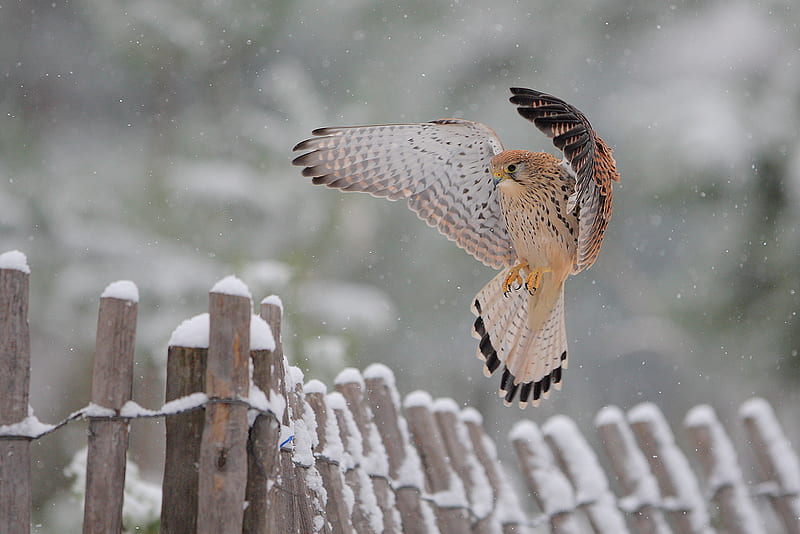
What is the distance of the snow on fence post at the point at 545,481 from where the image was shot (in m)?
2.93

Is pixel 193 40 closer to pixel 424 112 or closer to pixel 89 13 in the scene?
pixel 89 13

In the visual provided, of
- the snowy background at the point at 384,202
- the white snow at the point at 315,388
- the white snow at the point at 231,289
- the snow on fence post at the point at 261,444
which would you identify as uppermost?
the snowy background at the point at 384,202

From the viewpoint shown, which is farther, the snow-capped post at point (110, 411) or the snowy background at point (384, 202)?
the snowy background at point (384, 202)

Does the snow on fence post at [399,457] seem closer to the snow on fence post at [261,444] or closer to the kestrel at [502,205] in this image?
the kestrel at [502,205]

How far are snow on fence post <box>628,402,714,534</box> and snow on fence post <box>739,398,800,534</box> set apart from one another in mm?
310

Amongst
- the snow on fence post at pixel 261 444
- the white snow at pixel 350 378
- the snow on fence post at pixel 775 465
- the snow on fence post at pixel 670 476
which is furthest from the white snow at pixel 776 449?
the snow on fence post at pixel 261 444

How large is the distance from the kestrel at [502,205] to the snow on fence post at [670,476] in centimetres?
107

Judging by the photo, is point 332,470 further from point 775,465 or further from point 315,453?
point 775,465

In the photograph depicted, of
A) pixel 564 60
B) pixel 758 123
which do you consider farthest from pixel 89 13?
pixel 758 123

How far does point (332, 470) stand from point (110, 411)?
0.70 metres

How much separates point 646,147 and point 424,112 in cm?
197

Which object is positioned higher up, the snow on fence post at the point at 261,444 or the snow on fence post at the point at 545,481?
the snow on fence post at the point at 545,481

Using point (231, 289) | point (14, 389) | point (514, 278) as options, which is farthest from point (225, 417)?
point (514, 278)

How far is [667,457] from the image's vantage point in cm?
312
